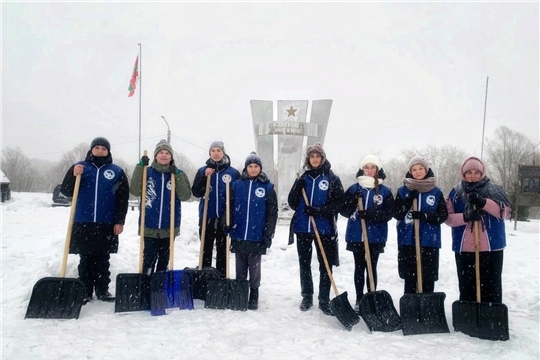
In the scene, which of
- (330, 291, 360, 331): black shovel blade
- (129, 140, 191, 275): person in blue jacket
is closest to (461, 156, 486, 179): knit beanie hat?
(330, 291, 360, 331): black shovel blade

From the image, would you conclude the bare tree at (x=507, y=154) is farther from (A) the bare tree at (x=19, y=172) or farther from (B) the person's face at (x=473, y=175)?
(A) the bare tree at (x=19, y=172)

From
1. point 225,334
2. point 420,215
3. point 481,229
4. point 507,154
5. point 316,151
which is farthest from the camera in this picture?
point 507,154

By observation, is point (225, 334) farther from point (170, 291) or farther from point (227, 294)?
point (170, 291)

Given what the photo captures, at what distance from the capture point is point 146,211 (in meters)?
4.22

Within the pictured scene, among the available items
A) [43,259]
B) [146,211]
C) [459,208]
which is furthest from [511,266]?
[43,259]

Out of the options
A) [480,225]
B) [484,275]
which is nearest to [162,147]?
[480,225]

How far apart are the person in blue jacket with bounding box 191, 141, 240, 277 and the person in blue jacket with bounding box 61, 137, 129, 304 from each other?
0.96 m

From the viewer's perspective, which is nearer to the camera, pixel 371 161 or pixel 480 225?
pixel 480 225

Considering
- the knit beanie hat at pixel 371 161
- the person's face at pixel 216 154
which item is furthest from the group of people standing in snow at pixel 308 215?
the person's face at pixel 216 154

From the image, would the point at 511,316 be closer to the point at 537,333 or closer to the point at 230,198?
the point at 537,333

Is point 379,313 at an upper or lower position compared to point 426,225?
lower

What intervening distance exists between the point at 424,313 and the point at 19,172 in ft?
216

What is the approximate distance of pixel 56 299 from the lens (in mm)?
3576

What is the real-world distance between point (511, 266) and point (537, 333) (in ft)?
10.1
